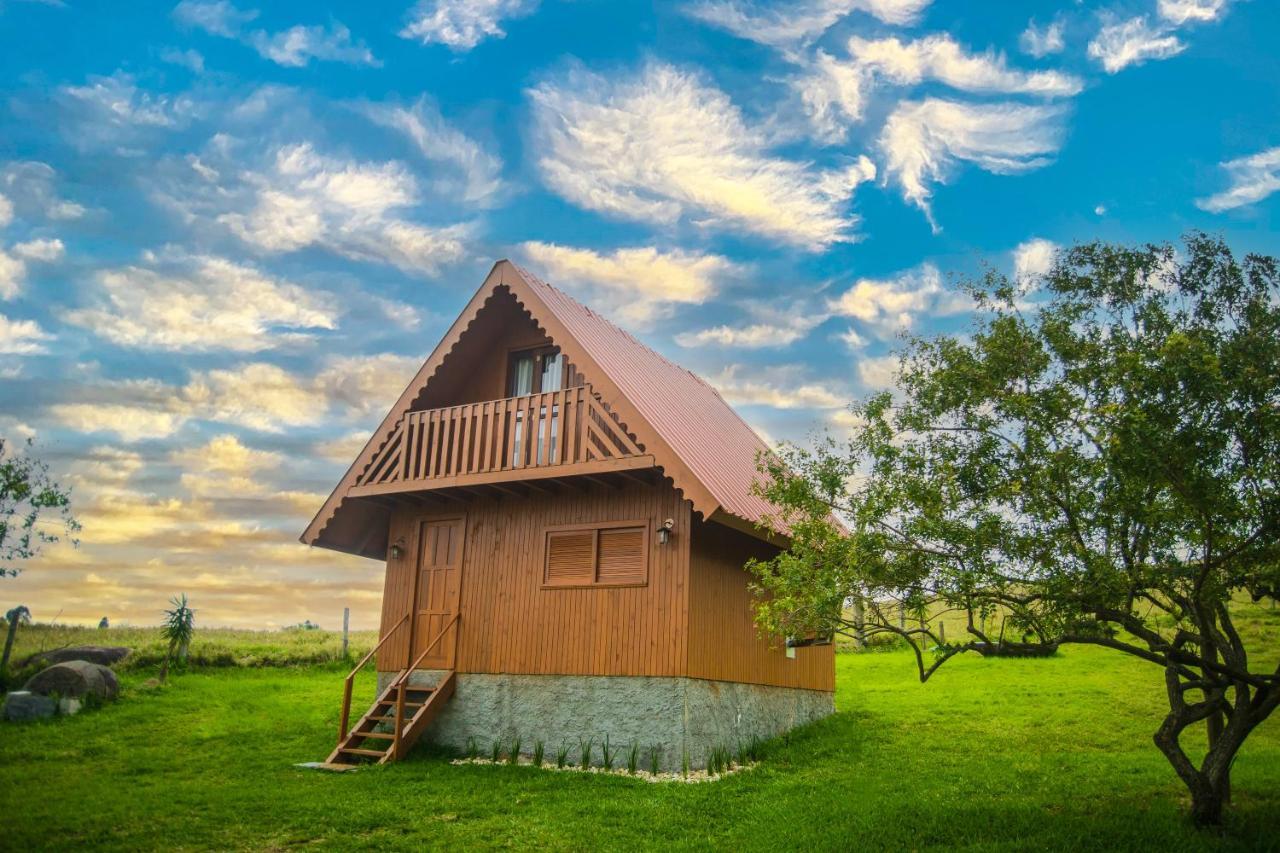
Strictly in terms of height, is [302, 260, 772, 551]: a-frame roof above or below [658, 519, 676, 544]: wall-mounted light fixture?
above

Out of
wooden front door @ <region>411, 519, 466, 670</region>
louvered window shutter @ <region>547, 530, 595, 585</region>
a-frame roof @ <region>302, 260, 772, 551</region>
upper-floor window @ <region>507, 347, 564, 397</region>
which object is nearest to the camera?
a-frame roof @ <region>302, 260, 772, 551</region>

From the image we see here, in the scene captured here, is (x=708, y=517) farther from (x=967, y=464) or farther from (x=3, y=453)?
(x=3, y=453)

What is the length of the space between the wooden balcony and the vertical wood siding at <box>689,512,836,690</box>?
2303 mm

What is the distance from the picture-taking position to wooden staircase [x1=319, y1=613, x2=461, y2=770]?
16.9 metres

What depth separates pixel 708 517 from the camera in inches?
596

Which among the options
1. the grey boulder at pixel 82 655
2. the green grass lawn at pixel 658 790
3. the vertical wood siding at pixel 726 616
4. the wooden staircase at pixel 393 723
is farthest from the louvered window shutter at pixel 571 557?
the grey boulder at pixel 82 655

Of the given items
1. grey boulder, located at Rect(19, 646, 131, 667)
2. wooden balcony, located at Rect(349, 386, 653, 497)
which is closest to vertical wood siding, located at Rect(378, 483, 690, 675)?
wooden balcony, located at Rect(349, 386, 653, 497)

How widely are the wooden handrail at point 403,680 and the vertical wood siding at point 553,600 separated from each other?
6.3 inches

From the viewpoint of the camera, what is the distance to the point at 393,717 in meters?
18.3

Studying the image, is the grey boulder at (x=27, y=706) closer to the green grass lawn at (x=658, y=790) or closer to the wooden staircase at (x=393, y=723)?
the green grass lawn at (x=658, y=790)

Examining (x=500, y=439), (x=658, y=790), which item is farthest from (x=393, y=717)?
(x=658, y=790)

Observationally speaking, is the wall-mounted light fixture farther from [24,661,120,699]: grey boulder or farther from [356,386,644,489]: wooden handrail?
[24,661,120,699]: grey boulder

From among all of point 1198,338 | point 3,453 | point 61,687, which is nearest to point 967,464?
point 1198,338

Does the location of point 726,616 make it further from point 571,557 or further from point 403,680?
point 403,680
